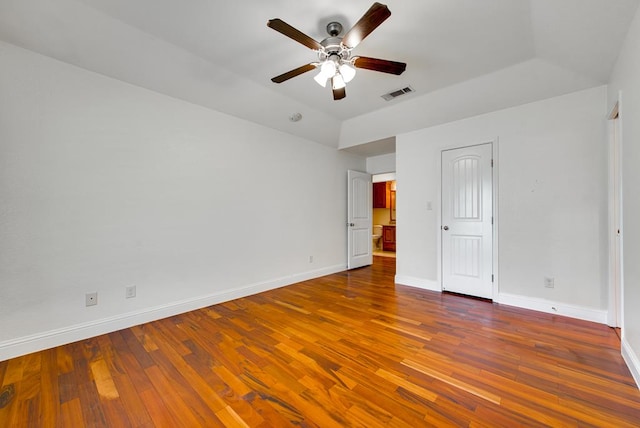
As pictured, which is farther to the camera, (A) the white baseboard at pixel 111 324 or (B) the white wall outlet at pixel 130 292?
(B) the white wall outlet at pixel 130 292

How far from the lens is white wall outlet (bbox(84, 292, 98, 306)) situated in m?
2.45

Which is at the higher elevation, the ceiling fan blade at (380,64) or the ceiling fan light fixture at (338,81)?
the ceiling fan blade at (380,64)

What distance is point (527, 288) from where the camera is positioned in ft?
10.3

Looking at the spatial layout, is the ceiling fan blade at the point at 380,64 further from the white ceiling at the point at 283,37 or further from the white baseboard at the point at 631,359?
the white baseboard at the point at 631,359

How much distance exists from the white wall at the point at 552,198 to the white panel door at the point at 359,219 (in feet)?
6.84

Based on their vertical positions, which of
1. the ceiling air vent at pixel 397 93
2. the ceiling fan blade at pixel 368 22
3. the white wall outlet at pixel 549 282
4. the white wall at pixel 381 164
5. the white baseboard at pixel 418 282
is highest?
the ceiling air vent at pixel 397 93

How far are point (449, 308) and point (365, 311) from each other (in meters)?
1.05

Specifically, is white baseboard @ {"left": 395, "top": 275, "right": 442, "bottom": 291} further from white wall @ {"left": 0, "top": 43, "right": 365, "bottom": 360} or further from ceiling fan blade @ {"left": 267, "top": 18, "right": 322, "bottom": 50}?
ceiling fan blade @ {"left": 267, "top": 18, "right": 322, "bottom": 50}

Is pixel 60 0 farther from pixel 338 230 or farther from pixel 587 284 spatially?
pixel 587 284

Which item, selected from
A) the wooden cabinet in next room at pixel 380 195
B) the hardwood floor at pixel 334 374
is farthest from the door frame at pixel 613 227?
the wooden cabinet in next room at pixel 380 195

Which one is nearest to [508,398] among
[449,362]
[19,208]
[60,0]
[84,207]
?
[449,362]

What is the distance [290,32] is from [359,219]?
161 inches

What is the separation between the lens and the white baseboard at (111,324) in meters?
2.13

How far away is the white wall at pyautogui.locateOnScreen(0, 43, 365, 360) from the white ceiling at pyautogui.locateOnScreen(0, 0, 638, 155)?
11.8 inches
